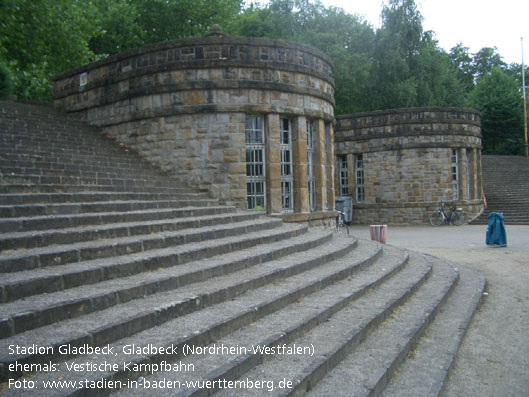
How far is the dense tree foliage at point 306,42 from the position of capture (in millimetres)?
18062

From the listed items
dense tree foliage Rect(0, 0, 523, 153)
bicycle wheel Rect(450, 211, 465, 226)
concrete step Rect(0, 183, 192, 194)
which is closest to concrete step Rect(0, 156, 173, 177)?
concrete step Rect(0, 183, 192, 194)

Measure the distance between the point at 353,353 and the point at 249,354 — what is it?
1.16m

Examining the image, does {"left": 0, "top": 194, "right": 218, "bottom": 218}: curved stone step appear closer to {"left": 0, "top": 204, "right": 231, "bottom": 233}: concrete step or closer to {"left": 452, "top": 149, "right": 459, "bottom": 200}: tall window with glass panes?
{"left": 0, "top": 204, "right": 231, "bottom": 233}: concrete step

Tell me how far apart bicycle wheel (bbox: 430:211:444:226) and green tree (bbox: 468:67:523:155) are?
69.2 ft

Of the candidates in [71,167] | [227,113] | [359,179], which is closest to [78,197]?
[71,167]

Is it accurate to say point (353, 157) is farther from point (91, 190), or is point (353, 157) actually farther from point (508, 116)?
point (508, 116)

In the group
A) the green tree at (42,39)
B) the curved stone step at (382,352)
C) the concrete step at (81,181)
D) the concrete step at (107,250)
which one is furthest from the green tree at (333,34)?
the curved stone step at (382,352)

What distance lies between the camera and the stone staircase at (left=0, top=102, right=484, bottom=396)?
3.31 metres

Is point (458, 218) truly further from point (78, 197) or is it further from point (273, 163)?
point (78, 197)

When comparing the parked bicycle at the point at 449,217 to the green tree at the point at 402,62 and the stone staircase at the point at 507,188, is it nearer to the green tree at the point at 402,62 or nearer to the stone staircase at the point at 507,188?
the stone staircase at the point at 507,188

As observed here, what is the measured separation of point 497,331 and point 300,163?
6569 mm

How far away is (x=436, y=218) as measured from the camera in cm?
2073

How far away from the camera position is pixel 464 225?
20562mm

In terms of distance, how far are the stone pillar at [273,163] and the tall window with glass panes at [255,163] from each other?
0.15 meters
